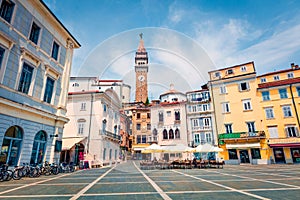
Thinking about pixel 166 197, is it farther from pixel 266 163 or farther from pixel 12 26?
pixel 266 163

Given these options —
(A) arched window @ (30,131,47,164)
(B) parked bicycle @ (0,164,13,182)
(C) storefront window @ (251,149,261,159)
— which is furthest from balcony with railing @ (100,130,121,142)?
(C) storefront window @ (251,149,261,159)

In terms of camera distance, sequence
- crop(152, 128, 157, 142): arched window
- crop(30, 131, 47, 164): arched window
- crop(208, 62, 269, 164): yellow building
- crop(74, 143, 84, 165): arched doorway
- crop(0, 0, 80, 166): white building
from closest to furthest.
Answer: crop(0, 0, 80, 166): white building → crop(30, 131, 47, 164): arched window → crop(74, 143, 84, 165): arched doorway → crop(208, 62, 269, 164): yellow building → crop(152, 128, 157, 142): arched window

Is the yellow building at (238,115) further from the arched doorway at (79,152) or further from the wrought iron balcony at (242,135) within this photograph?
the arched doorway at (79,152)

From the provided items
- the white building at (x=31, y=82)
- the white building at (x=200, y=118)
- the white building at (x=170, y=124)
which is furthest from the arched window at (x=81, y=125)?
the white building at (x=200, y=118)

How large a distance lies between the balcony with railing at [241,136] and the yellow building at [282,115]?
52.3 inches

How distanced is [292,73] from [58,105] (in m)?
33.6

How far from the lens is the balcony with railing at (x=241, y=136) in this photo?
26391 mm

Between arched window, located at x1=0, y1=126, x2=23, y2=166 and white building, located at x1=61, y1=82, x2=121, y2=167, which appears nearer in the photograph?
arched window, located at x1=0, y1=126, x2=23, y2=166

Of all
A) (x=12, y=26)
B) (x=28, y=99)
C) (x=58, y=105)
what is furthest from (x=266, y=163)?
(x=12, y=26)

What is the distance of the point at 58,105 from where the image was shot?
15.7 metres

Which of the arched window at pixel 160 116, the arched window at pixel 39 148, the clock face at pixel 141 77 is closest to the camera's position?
the arched window at pixel 39 148

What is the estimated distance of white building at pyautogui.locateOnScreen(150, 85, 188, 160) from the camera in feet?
108

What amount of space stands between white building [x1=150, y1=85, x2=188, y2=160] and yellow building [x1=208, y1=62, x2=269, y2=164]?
599 centimetres

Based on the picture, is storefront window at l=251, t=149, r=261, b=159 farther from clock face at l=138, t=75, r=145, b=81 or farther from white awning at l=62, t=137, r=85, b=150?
clock face at l=138, t=75, r=145, b=81
